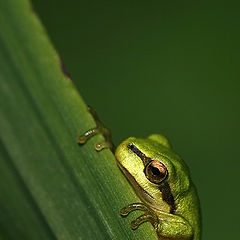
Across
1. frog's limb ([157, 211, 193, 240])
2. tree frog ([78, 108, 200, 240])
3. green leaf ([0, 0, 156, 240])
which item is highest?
green leaf ([0, 0, 156, 240])

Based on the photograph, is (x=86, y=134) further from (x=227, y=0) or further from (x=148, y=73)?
(x=227, y=0)

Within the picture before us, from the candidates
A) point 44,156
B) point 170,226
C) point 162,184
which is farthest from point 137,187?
point 44,156

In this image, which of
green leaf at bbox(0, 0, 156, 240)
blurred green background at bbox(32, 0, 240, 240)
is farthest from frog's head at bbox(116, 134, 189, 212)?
blurred green background at bbox(32, 0, 240, 240)

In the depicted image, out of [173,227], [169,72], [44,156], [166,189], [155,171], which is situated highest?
[169,72]

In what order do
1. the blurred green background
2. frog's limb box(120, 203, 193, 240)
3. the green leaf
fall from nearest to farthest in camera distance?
1. the green leaf
2. frog's limb box(120, 203, 193, 240)
3. the blurred green background

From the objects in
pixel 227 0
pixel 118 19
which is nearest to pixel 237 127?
pixel 227 0

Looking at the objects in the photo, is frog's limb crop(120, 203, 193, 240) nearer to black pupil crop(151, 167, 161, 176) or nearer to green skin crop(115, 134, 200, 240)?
green skin crop(115, 134, 200, 240)

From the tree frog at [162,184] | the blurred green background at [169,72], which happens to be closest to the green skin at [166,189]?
the tree frog at [162,184]

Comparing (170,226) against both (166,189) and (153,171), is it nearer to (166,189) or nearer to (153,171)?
(166,189)
